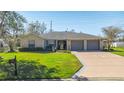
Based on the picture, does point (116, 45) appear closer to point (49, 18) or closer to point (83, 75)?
point (83, 75)

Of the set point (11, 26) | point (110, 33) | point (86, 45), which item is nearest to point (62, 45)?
point (86, 45)

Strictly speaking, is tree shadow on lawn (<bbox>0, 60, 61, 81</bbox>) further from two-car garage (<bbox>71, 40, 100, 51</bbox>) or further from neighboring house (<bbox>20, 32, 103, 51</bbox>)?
two-car garage (<bbox>71, 40, 100, 51</bbox>)

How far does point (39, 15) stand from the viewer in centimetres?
1038

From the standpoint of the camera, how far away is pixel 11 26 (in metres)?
11.3

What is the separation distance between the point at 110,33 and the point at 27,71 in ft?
11.5

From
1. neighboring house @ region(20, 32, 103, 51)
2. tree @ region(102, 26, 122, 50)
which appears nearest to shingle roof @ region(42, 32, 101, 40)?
Result: neighboring house @ region(20, 32, 103, 51)

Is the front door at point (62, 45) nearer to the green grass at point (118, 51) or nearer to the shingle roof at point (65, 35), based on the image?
the shingle roof at point (65, 35)

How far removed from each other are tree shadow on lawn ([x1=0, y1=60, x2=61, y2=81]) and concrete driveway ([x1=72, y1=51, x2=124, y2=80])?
1.12 meters

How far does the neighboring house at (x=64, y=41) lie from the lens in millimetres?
10820

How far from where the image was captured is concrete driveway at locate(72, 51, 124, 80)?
10406 mm

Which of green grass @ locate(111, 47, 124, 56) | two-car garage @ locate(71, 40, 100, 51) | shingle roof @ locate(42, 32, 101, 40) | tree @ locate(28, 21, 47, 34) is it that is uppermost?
tree @ locate(28, 21, 47, 34)

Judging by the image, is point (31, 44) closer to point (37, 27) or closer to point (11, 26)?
point (37, 27)
